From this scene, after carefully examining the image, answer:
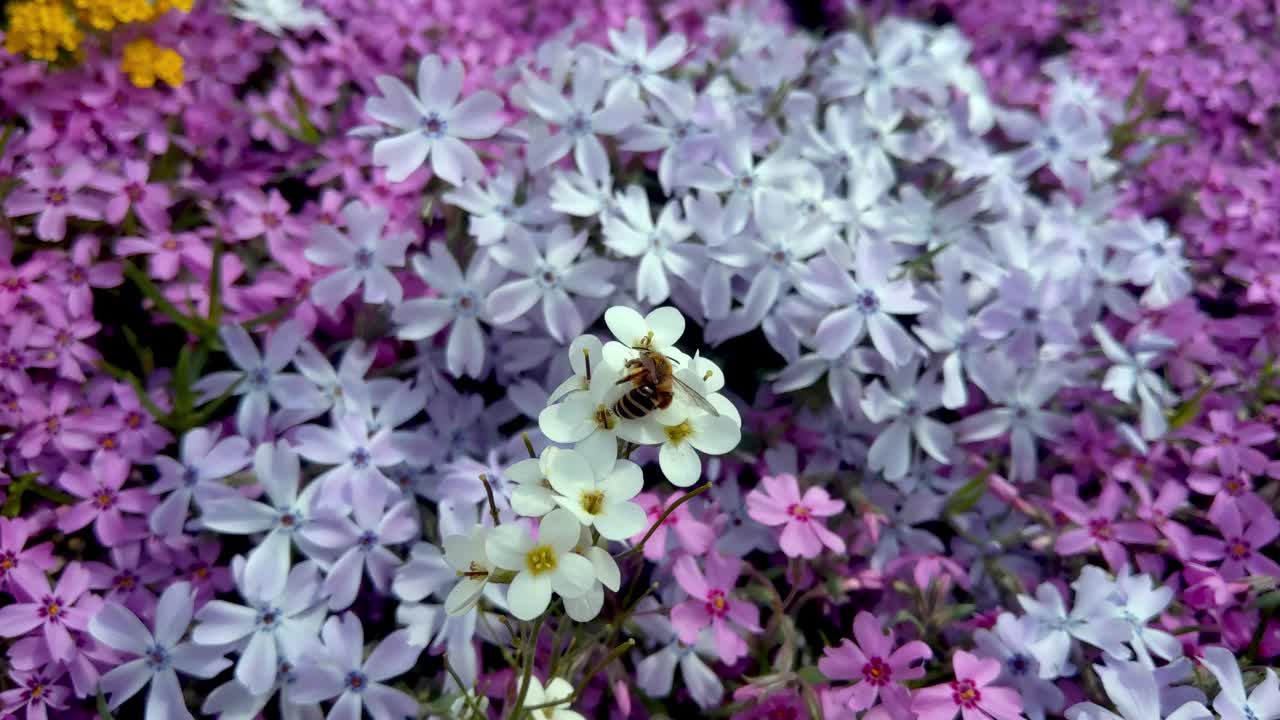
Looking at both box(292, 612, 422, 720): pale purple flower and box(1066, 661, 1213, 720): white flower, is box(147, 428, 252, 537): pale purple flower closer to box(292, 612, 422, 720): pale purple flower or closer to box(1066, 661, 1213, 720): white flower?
box(292, 612, 422, 720): pale purple flower

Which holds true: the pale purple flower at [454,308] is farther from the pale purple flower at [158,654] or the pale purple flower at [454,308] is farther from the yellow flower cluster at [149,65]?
the yellow flower cluster at [149,65]

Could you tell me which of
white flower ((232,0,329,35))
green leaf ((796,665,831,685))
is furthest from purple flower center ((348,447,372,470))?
white flower ((232,0,329,35))

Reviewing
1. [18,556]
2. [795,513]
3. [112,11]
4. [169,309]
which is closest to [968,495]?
[795,513]

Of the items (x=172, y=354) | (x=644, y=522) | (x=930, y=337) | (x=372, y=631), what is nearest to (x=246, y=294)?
(x=172, y=354)

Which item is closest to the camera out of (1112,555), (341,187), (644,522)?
(644,522)

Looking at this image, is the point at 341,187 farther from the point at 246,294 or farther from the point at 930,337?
the point at 930,337

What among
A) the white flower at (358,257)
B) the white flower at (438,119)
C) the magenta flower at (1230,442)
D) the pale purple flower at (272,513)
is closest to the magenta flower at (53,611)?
the pale purple flower at (272,513)

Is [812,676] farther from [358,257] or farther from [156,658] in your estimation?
[358,257]
